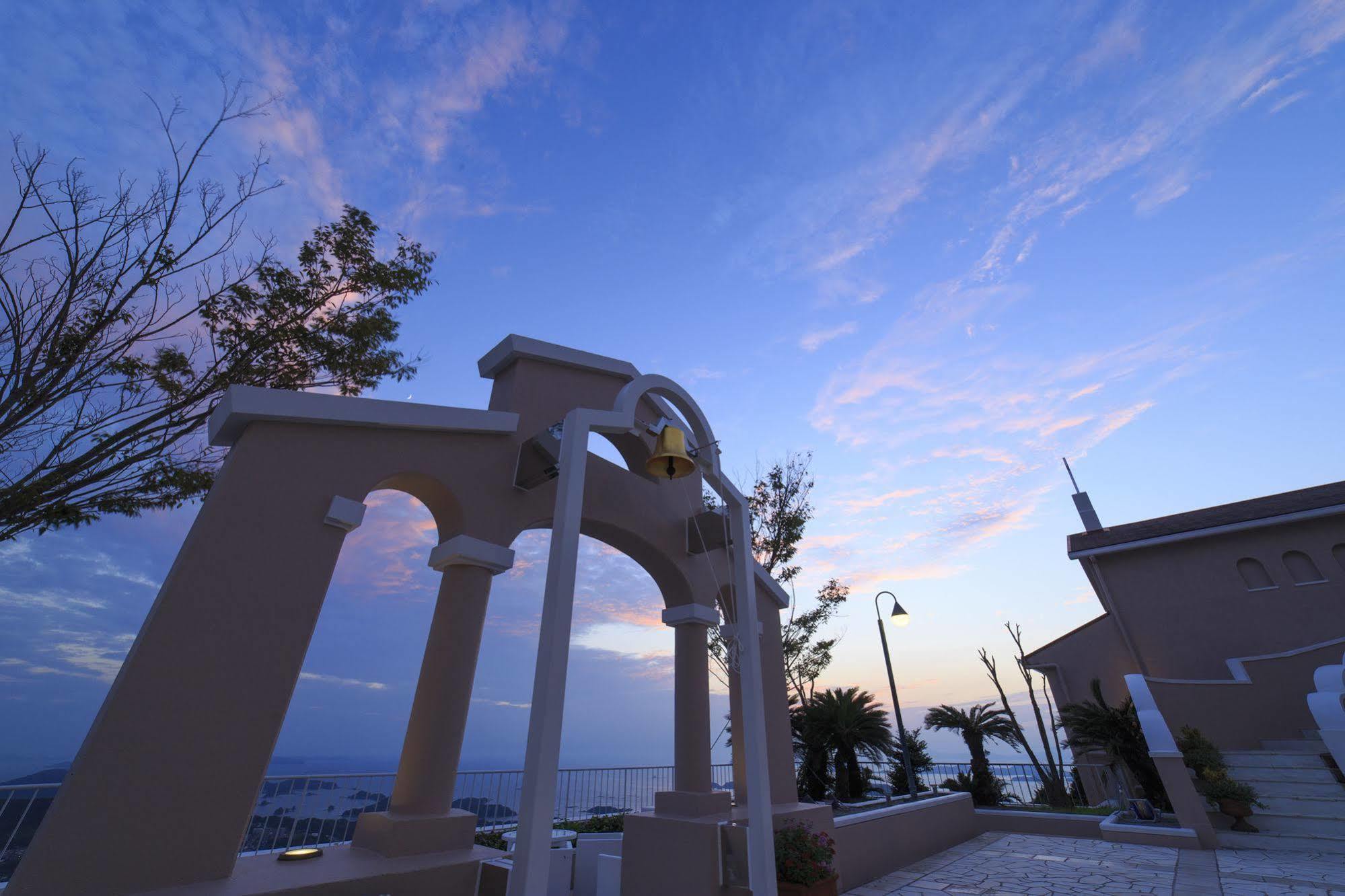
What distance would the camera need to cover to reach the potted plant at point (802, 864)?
5.89 meters

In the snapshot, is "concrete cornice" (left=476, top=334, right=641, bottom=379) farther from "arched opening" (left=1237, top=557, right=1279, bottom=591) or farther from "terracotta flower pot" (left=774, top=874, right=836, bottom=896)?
"arched opening" (left=1237, top=557, right=1279, bottom=591)

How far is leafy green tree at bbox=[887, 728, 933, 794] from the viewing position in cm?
1617

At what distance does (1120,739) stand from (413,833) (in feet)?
51.2

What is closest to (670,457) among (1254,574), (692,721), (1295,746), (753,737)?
(753,737)

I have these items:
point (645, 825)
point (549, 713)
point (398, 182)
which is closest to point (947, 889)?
point (645, 825)

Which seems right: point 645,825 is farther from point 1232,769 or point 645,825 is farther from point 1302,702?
point 1302,702

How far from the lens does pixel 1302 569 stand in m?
15.1

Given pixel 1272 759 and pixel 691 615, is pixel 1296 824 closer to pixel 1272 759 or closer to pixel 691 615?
pixel 1272 759

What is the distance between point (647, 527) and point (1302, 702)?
16.1m

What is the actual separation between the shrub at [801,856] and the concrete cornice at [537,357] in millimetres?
5853

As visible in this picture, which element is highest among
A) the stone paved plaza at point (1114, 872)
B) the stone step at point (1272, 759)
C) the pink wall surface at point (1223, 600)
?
the pink wall surface at point (1223, 600)

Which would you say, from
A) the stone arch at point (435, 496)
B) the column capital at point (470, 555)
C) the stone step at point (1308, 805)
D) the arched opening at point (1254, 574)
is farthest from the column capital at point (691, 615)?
the arched opening at point (1254, 574)

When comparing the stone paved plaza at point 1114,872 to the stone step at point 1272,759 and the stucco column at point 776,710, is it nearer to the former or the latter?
the stucco column at point 776,710

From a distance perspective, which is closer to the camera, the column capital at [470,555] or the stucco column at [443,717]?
the stucco column at [443,717]
